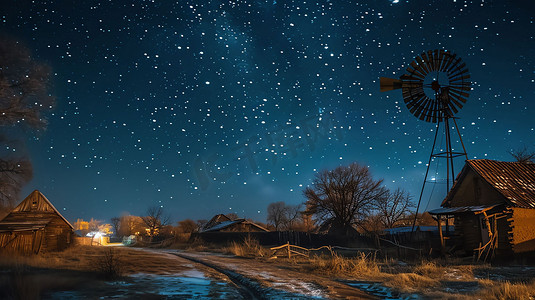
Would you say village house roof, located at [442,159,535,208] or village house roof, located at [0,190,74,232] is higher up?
village house roof, located at [442,159,535,208]

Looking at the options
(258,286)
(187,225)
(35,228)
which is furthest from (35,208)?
(187,225)

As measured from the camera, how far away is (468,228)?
23.0 meters

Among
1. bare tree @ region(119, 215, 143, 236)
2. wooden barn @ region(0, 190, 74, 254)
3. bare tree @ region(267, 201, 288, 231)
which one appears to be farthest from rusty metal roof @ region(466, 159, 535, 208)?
bare tree @ region(119, 215, 143, 236)

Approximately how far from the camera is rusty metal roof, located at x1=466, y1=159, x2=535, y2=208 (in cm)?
2028

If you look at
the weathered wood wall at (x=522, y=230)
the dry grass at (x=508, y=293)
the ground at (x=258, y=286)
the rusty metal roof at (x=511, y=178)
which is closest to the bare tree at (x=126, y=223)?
the ground at (x=258, y=286)

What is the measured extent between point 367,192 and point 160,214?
203ft

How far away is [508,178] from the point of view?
74.4 feet

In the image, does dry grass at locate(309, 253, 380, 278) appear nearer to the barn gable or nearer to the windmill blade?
the windmill blade

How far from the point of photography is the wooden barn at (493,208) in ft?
64.5

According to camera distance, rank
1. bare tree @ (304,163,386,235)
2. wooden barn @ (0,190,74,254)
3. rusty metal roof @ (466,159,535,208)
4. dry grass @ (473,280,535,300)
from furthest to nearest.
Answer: bare tree @ (304,163,386,235) < wooden barn @ (0,190,74,254) < rusty metal roof @ (466,159,535,208) < dry grass @ (473,280,535,300)

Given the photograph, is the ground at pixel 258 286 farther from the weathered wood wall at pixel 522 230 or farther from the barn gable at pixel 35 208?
the barn gable at pixel 35 208

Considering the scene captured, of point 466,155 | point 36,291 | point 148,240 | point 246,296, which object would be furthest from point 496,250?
point 148,240

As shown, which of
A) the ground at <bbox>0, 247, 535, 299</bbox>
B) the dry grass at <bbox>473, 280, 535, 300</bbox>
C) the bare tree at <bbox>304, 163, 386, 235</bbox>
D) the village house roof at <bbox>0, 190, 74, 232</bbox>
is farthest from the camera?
the bare tree at <bbox>304, 163, 386, 235</bbox>

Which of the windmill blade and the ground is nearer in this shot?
the ground
